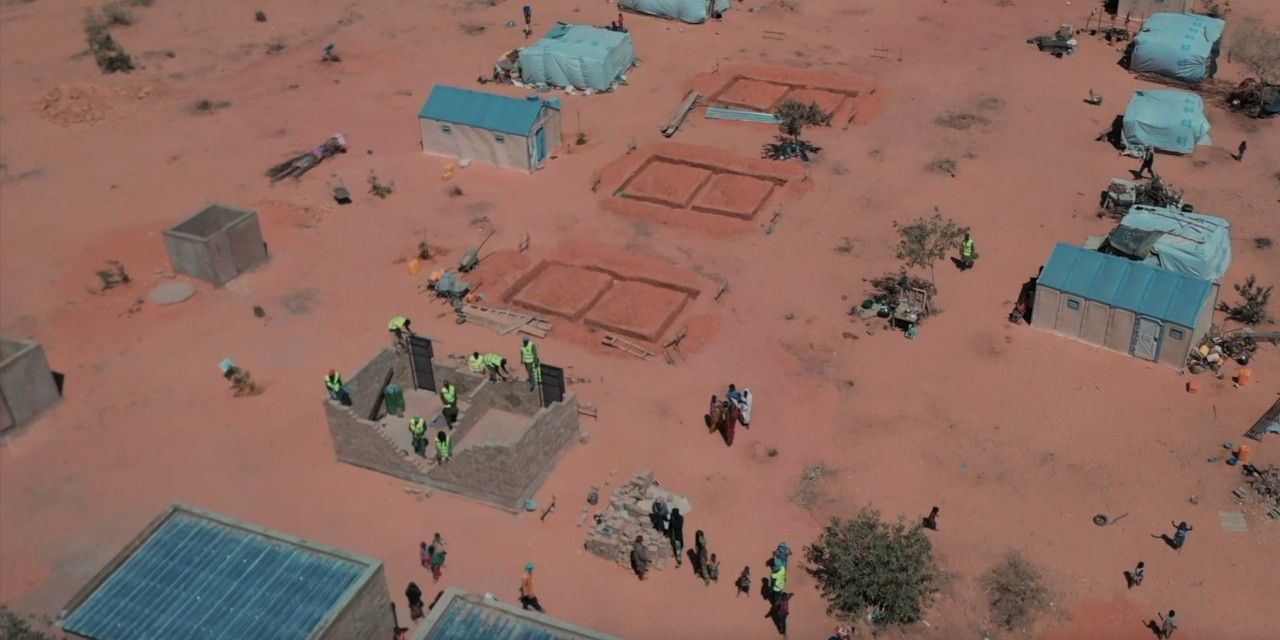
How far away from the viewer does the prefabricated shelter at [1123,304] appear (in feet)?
98.6

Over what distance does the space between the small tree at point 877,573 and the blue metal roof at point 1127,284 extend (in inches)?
431

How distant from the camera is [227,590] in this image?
66.6 ft

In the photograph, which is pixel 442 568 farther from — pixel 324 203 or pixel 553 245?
pixel 324 203

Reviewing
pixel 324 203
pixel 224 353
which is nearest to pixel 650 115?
pixel 324 203

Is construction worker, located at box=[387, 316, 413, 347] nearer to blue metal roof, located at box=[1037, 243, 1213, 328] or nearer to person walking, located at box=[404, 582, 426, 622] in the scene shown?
person walking, located at box=[404, 582, 426, 622]

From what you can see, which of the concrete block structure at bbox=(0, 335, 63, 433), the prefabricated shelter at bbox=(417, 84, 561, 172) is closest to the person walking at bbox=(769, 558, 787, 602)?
the concrete block structure at bbox=(0, 335, 63, 433)

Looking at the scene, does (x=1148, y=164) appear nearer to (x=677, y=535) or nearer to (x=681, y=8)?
(x=681, y=8)

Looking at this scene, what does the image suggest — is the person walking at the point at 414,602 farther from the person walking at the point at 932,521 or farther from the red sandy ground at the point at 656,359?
the person walking at the point at 932,521

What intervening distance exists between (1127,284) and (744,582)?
15279 mm

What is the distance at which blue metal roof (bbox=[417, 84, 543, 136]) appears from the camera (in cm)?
4053

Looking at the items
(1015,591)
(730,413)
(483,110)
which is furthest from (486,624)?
(483,110)

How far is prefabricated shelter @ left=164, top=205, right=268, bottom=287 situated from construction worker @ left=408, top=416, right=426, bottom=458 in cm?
1126

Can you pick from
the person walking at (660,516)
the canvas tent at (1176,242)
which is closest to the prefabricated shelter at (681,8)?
the canvas tent at (1176,242)

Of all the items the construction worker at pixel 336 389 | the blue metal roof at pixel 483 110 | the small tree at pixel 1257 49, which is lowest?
the small tree at pixel 1257 49
